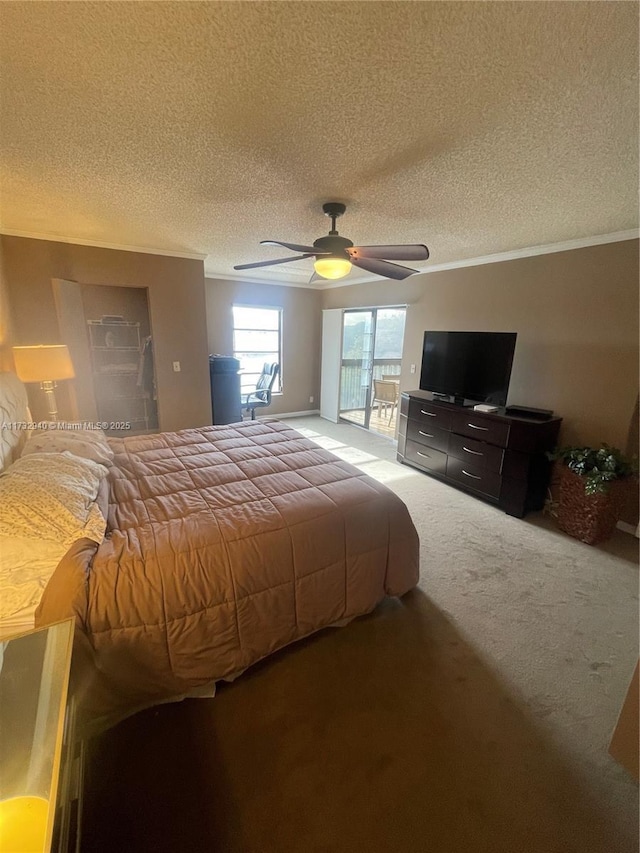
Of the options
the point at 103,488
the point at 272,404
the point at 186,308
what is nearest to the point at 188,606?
the point at 103,488

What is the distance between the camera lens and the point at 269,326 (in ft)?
19.4

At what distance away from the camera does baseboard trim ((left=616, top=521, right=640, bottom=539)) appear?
9.20 ft

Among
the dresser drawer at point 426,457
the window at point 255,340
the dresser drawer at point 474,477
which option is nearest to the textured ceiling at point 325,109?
the dresser drawer at point 474,477

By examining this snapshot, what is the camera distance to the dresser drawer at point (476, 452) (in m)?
3.18

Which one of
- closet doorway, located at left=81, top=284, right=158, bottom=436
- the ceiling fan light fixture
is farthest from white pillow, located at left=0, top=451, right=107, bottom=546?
closet doorway, located at left=81, top=284, right=158, bottom=436

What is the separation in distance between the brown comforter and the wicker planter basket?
1674mm

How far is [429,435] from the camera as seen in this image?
389 centimetres

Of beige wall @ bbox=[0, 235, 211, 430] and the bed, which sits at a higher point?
beige wall @ bbox=[0, 235, 211, 430]

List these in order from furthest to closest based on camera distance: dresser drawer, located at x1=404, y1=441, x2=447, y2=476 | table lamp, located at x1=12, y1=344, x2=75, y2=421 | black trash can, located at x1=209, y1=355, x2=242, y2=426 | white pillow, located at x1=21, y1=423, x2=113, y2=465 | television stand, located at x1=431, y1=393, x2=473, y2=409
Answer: black trash can, located at x1=209, y1=355, x2=242, y2=426, dresser drawer, located at x1=404, y1=441, x2=447, y2=476, television stand, located at x1=431, y1=393, x2=473, y2=409, table lamp, located at x1=12, y1=344, x2=75, y2=421, white pillow, located at x1=21, y1=423, x2=113, y2=465

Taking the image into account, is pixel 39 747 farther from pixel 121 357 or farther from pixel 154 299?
pixel 121 357

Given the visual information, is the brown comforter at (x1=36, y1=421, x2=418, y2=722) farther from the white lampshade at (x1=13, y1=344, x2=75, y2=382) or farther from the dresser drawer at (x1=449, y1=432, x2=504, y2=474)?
the dresser drawer at (x1=449, y1=432, x2=504, y2=474)

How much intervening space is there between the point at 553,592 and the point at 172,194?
358 cm

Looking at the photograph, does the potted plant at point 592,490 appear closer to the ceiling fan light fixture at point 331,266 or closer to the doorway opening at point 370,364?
the ceiling fan light fixture at point 331,266

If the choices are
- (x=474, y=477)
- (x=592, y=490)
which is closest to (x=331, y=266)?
(x=474, y=477)
